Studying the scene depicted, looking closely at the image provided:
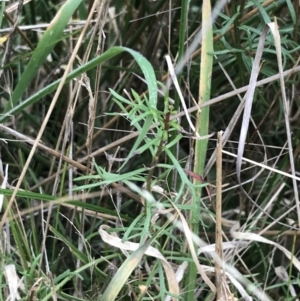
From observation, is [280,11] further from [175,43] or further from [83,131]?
[83,131]

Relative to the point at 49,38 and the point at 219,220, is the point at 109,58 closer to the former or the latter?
the point at 49,38

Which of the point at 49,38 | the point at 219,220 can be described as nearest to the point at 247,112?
the point at 219,220

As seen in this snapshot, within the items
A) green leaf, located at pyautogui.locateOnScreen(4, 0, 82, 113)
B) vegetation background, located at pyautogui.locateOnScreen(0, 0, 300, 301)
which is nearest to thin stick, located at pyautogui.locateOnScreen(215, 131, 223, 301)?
vegetation background, located at pyautogui.locateOnScreen(0, 0, 300, 301)

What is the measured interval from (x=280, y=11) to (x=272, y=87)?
0.13 m

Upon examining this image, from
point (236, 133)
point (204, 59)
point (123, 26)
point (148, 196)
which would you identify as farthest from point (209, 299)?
point (123, 26)

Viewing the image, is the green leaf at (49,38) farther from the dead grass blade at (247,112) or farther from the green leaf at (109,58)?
the dead grass blade at (247,112)

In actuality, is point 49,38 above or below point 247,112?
Result: above

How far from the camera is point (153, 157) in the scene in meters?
0.53

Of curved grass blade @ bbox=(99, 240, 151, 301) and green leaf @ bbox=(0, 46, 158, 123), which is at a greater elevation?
green leaf @ bbox=(0, 46, 158, 123)

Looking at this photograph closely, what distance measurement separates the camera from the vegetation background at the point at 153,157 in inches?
23.1

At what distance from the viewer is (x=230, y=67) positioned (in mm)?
927

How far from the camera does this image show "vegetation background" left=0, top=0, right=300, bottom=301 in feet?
1.92

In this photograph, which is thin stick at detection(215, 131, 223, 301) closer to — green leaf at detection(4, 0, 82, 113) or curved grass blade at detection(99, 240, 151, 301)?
curved grass blade at detection(99, 240, 151, 301)

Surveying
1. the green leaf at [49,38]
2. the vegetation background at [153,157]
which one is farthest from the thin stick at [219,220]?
the green leaf at [49,38]
